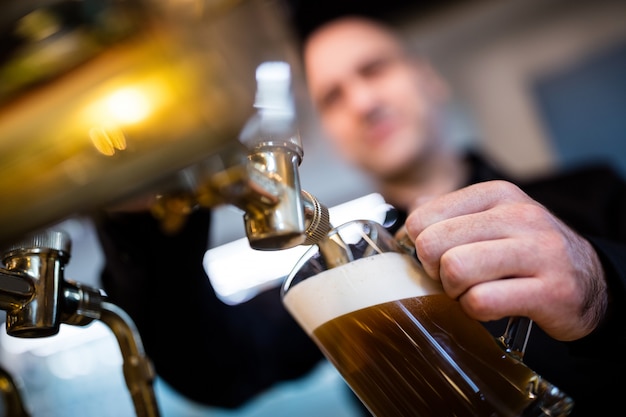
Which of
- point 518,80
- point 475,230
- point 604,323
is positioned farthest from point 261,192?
point 518,80

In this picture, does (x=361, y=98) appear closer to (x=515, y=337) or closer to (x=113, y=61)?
(x=113, y=61)

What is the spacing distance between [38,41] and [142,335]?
1047 mm

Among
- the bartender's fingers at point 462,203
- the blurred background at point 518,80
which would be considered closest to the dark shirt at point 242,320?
the bartender's fingers at point 462,203

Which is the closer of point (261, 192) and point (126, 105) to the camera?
point (261, 192)

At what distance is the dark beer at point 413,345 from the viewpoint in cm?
44

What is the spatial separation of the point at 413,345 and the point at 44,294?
0.99 feet

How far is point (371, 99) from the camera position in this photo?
1.35 metres

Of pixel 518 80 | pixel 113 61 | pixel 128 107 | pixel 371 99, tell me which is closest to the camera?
pixel 128 107

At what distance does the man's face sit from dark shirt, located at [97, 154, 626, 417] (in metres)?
0.21

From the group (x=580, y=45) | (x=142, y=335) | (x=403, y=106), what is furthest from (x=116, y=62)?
(x=580, y=45)

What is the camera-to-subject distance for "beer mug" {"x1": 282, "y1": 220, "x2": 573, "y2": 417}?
441 mm

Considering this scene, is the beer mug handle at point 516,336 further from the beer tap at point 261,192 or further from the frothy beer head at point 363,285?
the beer tap at point 261,192

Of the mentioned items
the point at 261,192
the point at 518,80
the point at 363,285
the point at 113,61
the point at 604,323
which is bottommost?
the point at 518,80

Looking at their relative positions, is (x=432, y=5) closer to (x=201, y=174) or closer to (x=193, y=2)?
(x=193, y=2)
